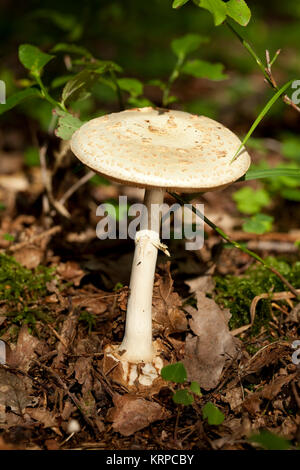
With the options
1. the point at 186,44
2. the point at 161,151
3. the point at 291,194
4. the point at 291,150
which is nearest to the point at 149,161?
the point at 161,151

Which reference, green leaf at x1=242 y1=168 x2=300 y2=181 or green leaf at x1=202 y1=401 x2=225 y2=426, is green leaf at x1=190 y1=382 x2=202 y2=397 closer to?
green leaf at x1=202 y1=401 x2=225 y2=426

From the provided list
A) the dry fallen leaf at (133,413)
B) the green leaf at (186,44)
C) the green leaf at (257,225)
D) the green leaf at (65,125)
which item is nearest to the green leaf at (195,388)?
the dry fallen leaf at (133,413)

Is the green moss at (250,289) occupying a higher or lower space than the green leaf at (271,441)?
lower

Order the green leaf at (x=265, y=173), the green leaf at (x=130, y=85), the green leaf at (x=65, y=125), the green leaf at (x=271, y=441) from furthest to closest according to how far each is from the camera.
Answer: the green leaf at (x=130, y=85), the green leaf at (x=265, y=173), the green leaf at (x=65, y=125), the green leaf at (x=271, y=441)

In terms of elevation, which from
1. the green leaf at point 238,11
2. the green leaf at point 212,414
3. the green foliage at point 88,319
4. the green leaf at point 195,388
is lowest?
the green foliage at point 88,319

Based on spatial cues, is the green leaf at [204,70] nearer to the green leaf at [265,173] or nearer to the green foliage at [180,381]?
the green leaf at [265,173]

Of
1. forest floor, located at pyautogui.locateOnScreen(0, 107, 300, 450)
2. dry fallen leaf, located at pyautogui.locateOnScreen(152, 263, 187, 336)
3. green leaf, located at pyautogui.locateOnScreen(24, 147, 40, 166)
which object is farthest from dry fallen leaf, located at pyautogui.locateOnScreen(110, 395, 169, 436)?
green leaf, located at pyautogui.locateOnScreen(24, 147, 40, 166)
